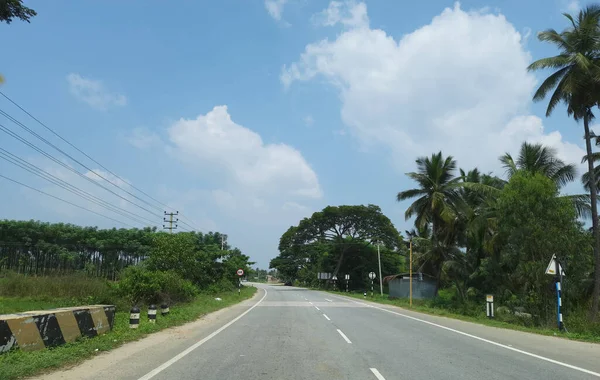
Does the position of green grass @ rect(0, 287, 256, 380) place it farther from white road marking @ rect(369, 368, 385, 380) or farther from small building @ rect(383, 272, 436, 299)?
small building @ rect(383, 272, 436, 299)

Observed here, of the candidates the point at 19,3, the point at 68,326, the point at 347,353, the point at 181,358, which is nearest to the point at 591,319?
the point at 347,353

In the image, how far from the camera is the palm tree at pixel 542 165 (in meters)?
27.8

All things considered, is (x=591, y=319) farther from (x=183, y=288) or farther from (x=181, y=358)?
(x=183, y=288)

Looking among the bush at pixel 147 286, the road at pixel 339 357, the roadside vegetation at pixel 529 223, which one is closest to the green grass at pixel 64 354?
the road at pixel 339 357

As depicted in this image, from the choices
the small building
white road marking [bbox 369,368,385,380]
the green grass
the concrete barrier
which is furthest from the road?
the small building

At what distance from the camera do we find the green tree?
27.4 feet

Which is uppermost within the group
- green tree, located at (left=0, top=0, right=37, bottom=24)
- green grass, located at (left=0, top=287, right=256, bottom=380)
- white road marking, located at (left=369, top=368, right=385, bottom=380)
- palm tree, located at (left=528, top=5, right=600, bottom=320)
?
palm tree, located at (left=528, top=5, right=600, bottom=320)

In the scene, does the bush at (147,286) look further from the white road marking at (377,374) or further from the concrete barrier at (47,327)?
the white road marking at (377,374)

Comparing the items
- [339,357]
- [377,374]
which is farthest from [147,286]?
[377,374]

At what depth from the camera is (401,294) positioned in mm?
51344

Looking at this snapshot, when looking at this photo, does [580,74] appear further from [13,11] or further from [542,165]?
[13,11]

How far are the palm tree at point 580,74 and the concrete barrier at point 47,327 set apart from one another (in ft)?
68.4

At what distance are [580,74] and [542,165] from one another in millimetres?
9472

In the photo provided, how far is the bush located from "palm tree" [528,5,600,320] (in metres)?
21.5
